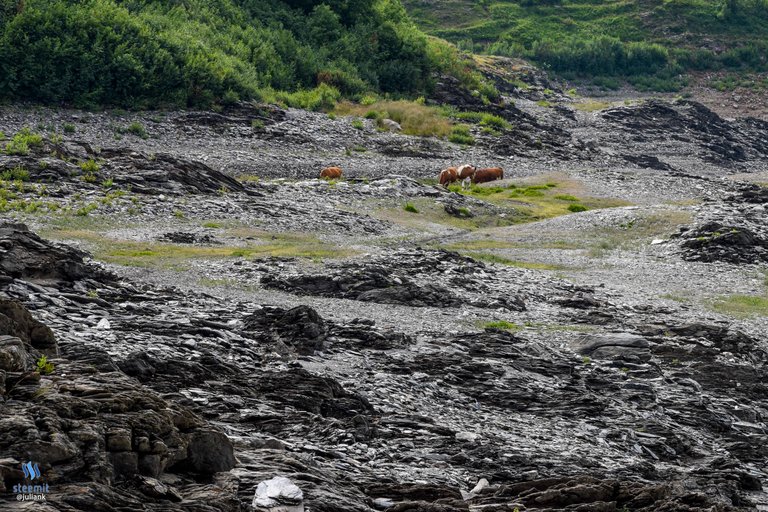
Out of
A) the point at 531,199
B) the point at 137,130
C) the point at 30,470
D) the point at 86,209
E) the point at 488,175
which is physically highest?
the point at 30,470

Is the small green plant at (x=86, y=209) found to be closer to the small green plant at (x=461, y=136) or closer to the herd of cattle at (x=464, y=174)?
the herd of cattle at (x=464, y=174)

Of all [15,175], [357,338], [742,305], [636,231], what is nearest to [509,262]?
[742,305]

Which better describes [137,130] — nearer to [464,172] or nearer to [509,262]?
[464,172]

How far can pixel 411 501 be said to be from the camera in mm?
15602

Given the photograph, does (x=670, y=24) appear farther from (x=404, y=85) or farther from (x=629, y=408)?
(x=629, y=408)

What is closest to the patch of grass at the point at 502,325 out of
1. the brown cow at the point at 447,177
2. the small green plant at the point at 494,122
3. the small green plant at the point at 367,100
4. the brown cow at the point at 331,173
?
the brown cow at the point at 331,173

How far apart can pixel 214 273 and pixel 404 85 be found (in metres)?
69.0

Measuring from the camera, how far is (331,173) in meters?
61.7

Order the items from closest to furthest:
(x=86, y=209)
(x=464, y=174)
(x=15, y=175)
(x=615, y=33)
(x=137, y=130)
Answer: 1. (x=86, y=209)
2. (x=15, y=175)
3. (x=137, y=130)
4. (x=464, y=174)
5. (x=615, y=33)

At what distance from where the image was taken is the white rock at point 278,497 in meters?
13.7

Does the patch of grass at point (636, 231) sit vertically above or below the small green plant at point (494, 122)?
below

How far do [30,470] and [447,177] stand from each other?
57224 mm

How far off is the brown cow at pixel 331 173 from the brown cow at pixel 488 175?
11.9 meters

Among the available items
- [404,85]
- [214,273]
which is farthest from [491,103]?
[214,273]
